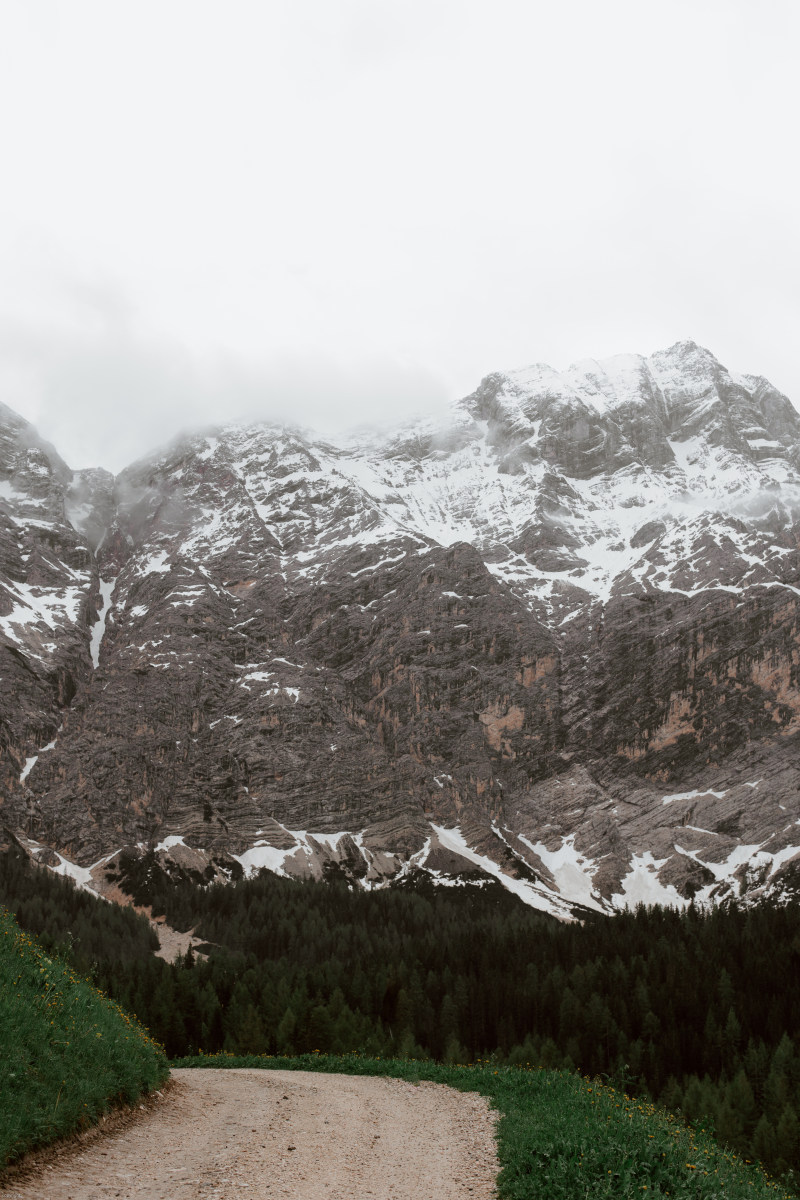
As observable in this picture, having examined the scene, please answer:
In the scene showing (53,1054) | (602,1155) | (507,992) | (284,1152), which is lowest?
(507,992)

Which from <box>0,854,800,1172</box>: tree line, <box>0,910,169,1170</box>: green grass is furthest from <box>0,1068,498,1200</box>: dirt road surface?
<box>0,854,800,1172</box>: tree line

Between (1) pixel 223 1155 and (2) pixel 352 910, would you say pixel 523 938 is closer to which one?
(2) pixel 352 910

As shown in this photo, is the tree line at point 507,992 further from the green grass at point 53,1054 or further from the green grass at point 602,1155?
the green grass at point 53,1054

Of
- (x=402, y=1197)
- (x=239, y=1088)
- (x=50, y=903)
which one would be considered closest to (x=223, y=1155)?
(x=402, y=1197)

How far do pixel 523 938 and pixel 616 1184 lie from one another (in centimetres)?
12606

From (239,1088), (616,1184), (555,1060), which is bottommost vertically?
(555,1060)

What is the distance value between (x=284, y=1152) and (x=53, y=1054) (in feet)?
15.1

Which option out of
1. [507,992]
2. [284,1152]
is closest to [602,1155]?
[284,1152]

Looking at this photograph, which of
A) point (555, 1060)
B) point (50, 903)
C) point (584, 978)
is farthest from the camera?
point (50, 903)

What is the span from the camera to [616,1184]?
43.9ft

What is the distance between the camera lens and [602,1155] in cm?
1441

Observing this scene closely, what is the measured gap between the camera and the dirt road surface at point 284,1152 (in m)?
13.7

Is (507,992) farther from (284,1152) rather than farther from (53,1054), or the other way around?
(53,1054)

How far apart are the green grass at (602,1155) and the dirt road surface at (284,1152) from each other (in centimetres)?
70
